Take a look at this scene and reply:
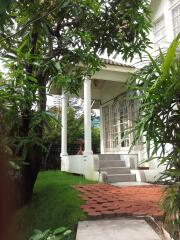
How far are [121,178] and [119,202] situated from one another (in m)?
3.84

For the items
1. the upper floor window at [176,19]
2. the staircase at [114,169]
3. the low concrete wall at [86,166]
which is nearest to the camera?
the upper floor window at [176,19]

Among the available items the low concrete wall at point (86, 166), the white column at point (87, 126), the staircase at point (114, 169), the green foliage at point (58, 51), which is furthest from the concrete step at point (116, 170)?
the green foliage at point (58, 51)

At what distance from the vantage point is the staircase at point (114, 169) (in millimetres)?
9773

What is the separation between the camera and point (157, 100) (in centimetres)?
292

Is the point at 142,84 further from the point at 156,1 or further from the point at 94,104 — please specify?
the point at 94,104

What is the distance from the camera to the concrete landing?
3922 mm

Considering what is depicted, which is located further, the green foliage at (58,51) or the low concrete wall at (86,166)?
the low concrete wall at (86,166)

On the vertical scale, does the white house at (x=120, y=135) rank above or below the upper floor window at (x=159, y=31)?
below

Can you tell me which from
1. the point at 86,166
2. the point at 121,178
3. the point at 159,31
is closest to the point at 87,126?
the point at 86,166

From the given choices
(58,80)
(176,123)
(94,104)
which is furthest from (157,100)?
(94,104)

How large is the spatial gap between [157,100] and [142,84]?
0.45 meters

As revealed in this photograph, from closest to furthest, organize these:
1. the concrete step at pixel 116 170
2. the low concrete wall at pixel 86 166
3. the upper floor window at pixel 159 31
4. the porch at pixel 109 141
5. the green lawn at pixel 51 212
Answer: the green lawn at pixel 51 212
the porch at pixel 109 141
the low concrete wall at pixel 86 166
the concrete step at pixel 116 170
the upper floor window at pixel 159 31

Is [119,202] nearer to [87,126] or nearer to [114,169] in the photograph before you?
[114,169]

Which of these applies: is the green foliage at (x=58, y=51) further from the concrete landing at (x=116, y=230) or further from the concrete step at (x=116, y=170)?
the concrete step at (x=116, y=170)
